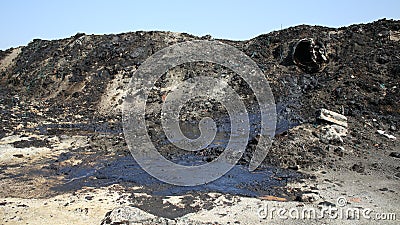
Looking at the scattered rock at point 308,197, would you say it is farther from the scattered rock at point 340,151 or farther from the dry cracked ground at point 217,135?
the scattered rock at point 340,151

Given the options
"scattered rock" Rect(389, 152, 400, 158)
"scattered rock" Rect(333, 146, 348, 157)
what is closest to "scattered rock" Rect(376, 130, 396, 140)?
"scattered rock" Rect(389, 152, 400, 158)

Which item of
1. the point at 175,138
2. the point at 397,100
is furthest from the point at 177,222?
the point at 397,100

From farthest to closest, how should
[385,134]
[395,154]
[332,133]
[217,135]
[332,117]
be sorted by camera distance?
[217,135] → [332,117] → [385,134] → [332,133] → [395,154]

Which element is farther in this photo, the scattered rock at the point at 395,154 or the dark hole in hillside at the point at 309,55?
the dark hole in hillside at the point at 309,55

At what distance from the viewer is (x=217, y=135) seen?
41.2 feet

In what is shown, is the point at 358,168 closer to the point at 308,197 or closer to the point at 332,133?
the point at 332,133

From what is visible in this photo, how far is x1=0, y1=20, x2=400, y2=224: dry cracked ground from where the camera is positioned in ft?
22.4

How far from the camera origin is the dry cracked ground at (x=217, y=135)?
22.4 ft

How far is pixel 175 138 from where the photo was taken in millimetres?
12375

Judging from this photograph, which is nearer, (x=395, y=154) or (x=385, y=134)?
(x=395, y=154)

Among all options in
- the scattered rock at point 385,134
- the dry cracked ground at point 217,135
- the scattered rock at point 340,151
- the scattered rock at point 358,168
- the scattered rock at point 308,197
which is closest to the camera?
the dry cracked ground at point 217,135

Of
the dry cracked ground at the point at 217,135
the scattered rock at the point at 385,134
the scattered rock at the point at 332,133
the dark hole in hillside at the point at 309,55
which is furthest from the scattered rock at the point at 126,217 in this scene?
the dark hole in hillside at the point at 309,55

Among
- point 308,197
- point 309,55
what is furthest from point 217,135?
point 309,55

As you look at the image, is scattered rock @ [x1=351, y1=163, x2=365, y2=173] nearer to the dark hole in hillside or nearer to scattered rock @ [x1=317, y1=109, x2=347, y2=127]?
scattered rock @ [x1=317, y1=109, x2=347, y2=127]
